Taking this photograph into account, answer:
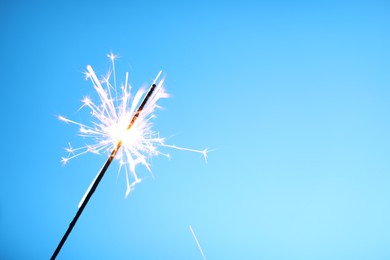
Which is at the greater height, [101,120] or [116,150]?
[101,120]

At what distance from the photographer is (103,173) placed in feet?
10.5

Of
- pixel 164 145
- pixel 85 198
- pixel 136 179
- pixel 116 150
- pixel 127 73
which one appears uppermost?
pixel 127 73

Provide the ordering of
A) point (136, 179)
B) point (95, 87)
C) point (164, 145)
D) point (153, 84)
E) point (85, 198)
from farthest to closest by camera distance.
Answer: point (95, 87) → point (164, 145) → point (136, 179) → point (153, 84) → point (85, 198)

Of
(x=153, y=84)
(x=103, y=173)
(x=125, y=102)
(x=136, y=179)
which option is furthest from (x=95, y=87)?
(x=103, y=173)

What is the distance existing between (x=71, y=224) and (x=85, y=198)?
506mm

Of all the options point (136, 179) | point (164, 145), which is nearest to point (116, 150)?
point (136, 179)

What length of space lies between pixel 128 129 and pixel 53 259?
6.49 feet

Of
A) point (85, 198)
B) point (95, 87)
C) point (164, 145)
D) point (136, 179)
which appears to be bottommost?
point (85, 198)

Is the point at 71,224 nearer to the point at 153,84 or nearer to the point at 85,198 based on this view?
the point at 85,198

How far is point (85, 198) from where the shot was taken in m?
3.16

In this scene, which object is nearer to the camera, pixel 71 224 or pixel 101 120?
pixel 71 224

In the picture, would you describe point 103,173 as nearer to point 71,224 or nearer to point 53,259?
point 71,224

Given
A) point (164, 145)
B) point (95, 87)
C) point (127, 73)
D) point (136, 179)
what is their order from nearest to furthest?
point (136, 179), point (164, 145), point (95, 87), point (127, 73)

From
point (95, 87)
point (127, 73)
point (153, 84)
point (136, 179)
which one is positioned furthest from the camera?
point (127, 73)
